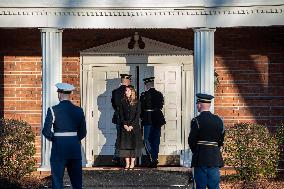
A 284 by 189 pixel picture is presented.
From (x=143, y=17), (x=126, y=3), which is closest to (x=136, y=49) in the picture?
(x=143, y=17)

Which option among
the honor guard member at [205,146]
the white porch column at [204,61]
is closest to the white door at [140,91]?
the white porch column at [204,61]

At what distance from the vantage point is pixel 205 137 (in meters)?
10.7

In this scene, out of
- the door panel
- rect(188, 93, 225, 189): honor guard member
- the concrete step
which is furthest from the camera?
the door panel

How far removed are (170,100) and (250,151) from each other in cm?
360

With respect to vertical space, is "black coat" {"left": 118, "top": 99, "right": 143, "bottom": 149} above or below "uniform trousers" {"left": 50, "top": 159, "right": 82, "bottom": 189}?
above

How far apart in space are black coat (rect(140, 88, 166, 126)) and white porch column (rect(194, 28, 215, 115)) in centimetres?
109

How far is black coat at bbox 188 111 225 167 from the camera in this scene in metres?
10.6

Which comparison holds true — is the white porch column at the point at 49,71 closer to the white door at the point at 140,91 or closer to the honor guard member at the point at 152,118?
the honor guard member at the point at 152,118

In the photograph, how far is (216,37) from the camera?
17656 mm

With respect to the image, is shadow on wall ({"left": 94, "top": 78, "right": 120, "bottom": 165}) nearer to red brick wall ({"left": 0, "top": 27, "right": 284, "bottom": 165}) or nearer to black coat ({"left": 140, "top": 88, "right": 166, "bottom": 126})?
red brick wall ({"left": 0, "top": 27, "right": 284, "bottom": 165})

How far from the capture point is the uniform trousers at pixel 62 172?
10.8 m

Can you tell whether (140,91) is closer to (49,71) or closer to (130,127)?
(130,127)

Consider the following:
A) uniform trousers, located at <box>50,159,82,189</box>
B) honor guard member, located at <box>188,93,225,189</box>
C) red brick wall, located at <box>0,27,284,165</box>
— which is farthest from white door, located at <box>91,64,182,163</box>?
honor guard member, located at <box>188,93,225,189</box>

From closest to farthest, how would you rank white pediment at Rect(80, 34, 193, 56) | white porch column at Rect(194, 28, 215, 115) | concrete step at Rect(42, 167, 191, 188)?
concrete step at Rect(42, 167, 191, 188) < white porch column at Rect(194, 28, 215, 115) < white pediment at Rect(80, 34, 193, 56)
